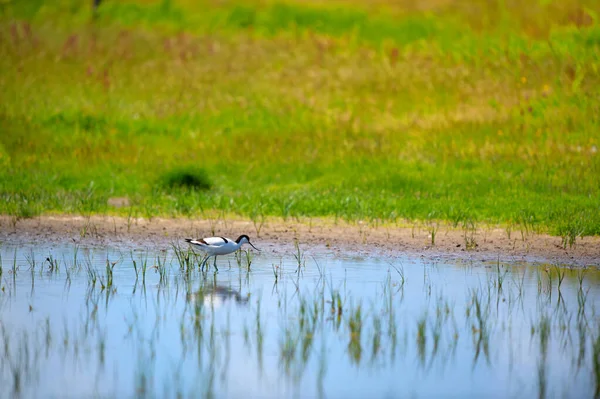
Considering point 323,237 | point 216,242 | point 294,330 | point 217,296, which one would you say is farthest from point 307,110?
point 294,330

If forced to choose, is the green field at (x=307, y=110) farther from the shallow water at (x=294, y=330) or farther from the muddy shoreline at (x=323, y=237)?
the shallow water at (x=294, y=330)

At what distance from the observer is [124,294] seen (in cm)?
Answer: 870

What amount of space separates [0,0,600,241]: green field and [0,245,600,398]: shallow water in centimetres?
334

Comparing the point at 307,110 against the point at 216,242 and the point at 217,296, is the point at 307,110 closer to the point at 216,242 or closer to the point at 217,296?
the point at 216,242

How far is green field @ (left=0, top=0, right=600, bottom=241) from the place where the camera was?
14891 mm

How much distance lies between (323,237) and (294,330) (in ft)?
15.9

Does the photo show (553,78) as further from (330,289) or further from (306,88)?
(330,289)

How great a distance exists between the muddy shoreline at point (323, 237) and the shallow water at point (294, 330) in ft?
2.94

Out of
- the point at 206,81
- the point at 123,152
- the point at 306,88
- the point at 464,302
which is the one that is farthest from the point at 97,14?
the point at 464,302

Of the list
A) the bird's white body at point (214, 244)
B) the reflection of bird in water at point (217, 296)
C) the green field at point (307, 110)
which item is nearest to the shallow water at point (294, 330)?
the reflection of bird in water at point (217, 296)

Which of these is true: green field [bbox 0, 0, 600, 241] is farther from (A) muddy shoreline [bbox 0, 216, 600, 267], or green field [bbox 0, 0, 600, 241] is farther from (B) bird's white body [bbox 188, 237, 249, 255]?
(B) bird's white body [bbox 188, 237, 249, 255]

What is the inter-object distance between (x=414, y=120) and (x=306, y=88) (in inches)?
147

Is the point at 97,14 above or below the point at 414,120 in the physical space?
above

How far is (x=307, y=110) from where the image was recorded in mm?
21531
